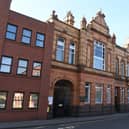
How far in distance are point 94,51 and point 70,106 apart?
8.14 metres

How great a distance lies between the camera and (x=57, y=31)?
68.3 ft

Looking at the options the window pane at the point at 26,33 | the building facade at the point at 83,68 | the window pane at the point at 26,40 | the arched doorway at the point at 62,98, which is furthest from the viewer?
the arched doorway at the point at 62,98

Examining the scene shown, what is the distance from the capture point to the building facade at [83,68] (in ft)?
68.8

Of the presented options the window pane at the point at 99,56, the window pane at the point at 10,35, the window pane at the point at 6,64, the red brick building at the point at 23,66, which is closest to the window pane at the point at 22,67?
the red brick building at the point at 23,66

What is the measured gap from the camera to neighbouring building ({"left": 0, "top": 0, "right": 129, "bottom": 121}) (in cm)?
1650

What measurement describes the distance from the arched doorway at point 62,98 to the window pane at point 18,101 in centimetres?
556

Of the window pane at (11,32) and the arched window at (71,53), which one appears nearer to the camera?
the window pane at (11,32)

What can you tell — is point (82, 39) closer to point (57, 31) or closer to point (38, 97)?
point (57, 31)

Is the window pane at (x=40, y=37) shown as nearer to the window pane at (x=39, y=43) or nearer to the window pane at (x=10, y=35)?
the window pane at (x=39, y=43)

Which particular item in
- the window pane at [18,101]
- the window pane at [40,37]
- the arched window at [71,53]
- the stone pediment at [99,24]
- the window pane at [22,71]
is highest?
the stone pediment at [99,24]

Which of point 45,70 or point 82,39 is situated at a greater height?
point 82,39

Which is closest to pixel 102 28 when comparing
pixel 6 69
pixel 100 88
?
pixel 100 88

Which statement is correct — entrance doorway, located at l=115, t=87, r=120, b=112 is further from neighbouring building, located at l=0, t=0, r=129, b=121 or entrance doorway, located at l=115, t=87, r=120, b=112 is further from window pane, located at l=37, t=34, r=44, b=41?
window pane, located at l=37, t=34, r=44, b=41

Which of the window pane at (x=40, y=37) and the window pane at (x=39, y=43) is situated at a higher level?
the window pane at (x=40, y=37)
